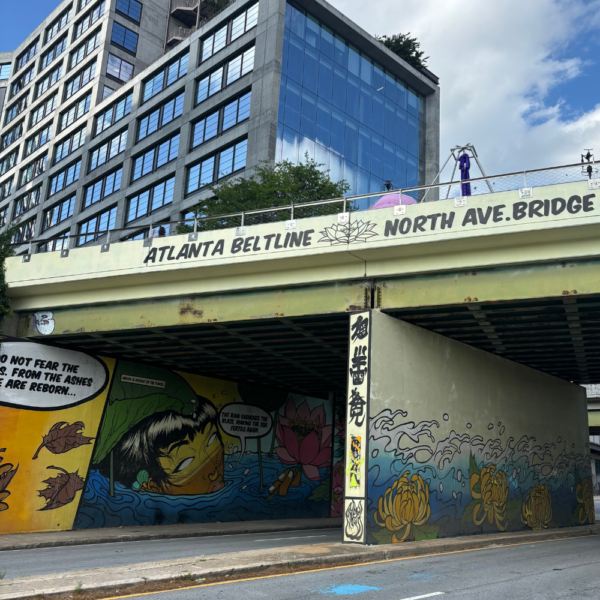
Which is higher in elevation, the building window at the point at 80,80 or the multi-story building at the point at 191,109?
the building window at the point at 80,80

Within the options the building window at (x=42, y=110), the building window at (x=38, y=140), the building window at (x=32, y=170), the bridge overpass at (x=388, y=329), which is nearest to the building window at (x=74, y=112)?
the building window at (x=38, y=140)

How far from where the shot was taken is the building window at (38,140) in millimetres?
66625

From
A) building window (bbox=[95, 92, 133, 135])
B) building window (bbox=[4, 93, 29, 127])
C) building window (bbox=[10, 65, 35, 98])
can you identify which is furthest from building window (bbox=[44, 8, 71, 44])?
building window (bbox=[95, 92, 133, 135])

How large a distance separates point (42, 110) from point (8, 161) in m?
9.06

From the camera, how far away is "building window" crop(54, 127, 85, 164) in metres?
61.2

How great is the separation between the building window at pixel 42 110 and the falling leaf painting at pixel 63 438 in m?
55.7

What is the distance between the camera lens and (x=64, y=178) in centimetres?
6266

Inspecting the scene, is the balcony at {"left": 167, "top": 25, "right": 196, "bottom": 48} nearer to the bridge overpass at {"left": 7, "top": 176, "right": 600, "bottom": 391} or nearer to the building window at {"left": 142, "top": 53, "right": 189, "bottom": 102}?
the building window at {"left": 142, "top": 53, "right": 189, "bottom": 102}

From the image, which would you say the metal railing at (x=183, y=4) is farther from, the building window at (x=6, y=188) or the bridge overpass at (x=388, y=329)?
the bridge overpass at (x=388, y=329)

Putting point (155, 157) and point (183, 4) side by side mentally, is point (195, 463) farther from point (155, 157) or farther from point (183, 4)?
point (183, 4)

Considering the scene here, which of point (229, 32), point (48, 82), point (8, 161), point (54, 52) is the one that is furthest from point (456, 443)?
point (8, 161)

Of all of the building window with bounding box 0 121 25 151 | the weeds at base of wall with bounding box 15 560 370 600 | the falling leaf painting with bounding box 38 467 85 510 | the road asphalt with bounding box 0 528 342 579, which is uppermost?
the building window with bounding box 0 121 25 151

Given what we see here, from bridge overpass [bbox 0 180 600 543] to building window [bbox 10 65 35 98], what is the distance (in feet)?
208

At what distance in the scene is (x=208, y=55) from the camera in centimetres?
4950
